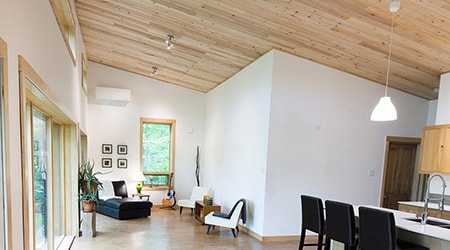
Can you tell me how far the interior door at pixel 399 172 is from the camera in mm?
5688

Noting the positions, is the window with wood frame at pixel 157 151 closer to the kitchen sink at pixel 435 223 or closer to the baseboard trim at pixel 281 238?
the baseboard trim at pixel 281 238

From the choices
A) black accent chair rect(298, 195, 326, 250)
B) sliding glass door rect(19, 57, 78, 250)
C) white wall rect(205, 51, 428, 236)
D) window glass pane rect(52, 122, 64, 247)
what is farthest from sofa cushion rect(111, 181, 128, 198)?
black accent chair rect(298, 195, 326, 250)

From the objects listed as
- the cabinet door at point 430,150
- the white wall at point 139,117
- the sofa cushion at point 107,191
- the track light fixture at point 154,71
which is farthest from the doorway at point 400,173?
the sofa cushion at point 107,191

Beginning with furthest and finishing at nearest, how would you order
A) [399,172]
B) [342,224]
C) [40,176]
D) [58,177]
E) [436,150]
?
[399,172], [436,150], [58,177], [40,176], [342,224]

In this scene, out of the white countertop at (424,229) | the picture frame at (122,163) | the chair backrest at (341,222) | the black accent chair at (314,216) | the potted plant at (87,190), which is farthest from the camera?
the picture frame at (122,163)

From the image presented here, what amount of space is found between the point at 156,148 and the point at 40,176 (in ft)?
16.9

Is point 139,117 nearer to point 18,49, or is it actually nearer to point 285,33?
point 285,33

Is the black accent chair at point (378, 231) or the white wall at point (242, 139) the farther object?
the white wall at point (242, 139)

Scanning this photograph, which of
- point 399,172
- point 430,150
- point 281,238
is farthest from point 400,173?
point 281,238

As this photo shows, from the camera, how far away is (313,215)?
3479mm

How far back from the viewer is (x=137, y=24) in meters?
4.84

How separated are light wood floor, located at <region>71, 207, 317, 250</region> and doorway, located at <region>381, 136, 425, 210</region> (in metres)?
2.21

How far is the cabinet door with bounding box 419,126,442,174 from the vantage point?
179 inches

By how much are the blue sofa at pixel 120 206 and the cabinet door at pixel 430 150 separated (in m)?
5.65
